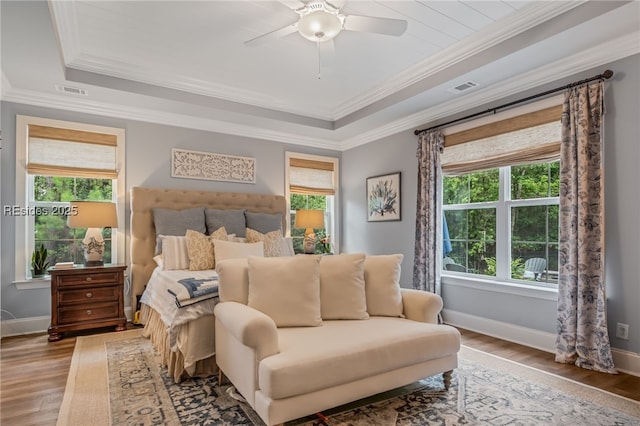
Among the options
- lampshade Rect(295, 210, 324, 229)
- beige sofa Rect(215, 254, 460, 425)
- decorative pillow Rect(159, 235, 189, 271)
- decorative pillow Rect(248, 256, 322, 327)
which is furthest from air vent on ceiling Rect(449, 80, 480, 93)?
decorative pillow Rect(159, 235, 189, 271)

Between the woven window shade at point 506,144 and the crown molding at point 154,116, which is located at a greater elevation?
the crown molding at point 154,116

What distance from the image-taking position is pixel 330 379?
6.18ft

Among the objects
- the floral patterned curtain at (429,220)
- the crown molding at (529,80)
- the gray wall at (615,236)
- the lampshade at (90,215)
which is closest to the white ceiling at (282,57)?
the crown molding at (529,80)

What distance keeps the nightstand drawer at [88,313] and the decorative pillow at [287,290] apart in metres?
2.26

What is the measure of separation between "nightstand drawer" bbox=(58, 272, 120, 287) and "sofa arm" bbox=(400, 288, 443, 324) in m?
3.05

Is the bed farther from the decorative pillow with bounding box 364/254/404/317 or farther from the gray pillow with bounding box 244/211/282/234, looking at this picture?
the decorative pillow with bounding box 364/254/404/317

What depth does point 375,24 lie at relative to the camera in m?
2.44

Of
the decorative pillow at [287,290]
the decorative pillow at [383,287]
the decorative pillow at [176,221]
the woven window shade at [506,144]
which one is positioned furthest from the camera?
the decorative pillow at [176,221]

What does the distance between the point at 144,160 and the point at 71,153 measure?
0.74 metres

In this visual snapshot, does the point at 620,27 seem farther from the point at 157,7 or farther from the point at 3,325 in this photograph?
the point at 3,325

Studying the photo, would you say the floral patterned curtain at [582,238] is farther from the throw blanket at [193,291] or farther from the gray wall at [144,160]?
the gray wall at [144,160]

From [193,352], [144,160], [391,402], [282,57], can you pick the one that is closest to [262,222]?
[144,160]

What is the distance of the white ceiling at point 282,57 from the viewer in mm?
2656

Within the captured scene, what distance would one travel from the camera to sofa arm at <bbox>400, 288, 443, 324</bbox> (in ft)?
8.54
